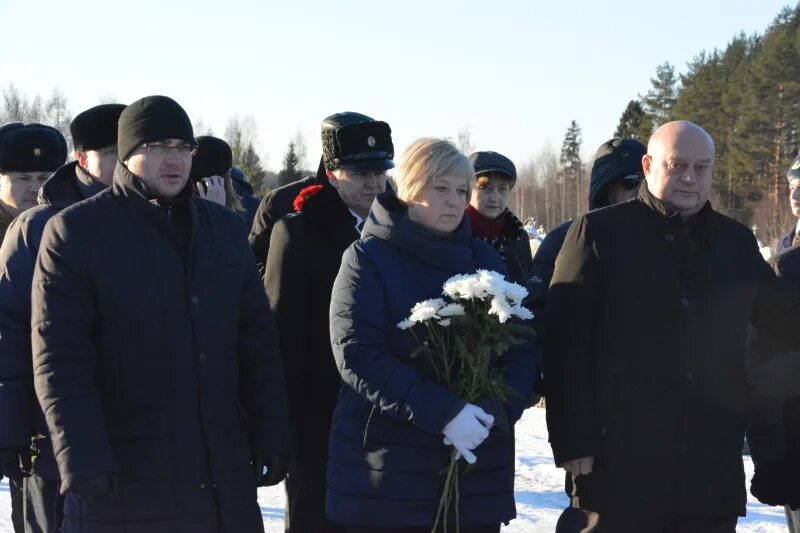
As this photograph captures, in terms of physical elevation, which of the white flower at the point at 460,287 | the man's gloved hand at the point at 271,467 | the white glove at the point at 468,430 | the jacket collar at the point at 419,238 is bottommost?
the man's gloved hand at the point at 271,467

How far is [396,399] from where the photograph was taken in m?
3.66

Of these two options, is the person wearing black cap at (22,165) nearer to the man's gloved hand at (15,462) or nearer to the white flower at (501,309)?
the man's gloved hand at (15,462)

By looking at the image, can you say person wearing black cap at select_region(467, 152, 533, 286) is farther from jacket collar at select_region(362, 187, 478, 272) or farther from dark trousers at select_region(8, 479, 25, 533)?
dark trousers at select_region(8, 479, 25, 533)

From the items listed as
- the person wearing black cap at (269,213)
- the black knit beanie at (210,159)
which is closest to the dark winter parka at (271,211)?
the person wearing black cap at (269,213)

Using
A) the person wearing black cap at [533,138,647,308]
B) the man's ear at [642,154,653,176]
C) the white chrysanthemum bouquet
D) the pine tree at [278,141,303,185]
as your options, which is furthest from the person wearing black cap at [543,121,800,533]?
the pine tree at [278,141,303,185]

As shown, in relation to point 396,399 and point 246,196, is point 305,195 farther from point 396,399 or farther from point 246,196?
point 246,196

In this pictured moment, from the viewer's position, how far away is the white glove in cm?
359

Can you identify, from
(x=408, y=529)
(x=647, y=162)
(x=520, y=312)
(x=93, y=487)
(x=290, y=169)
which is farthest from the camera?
(x=290, y=169)

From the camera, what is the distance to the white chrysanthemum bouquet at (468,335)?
143 inches

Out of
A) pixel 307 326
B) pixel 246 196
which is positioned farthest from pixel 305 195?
pixel 246 196

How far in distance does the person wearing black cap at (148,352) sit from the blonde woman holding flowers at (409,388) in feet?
1.24

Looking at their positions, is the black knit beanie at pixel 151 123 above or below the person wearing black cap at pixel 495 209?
above

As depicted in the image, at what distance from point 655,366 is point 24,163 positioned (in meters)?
3.39

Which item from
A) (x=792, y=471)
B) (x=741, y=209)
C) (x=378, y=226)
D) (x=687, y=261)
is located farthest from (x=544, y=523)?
(x=741, y=209)
